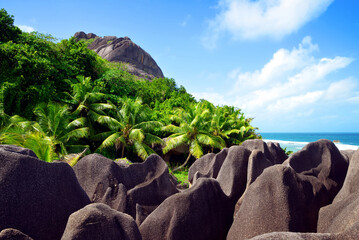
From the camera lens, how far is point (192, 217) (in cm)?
400

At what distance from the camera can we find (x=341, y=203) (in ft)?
11.7

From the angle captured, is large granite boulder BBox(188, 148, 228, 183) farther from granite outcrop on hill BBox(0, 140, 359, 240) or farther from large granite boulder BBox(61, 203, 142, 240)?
large granite boulder BBox(61, 203, 142, 240)

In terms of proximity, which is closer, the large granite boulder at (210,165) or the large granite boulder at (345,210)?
the large granite boulder at (345,210)

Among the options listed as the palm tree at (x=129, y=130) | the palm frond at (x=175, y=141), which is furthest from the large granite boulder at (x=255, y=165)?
the palm frond at (x=175, y=141)

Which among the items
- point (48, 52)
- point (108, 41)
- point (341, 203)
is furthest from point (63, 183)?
point (108, 41)

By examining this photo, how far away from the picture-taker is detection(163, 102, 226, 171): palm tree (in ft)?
60.6

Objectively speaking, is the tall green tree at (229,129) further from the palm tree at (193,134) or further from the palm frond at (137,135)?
the palm frond at (137,135)

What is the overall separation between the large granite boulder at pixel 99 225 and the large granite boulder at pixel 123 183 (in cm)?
229

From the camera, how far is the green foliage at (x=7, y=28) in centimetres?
1717

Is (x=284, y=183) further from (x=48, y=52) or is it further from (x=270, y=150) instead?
(x=48, y=52)

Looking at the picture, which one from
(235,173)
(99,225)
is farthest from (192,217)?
(235,173)

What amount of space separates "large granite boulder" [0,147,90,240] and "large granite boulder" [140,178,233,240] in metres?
1.29

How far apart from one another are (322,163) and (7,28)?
21161 millimetres

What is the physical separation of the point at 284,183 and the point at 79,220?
3047 mm
